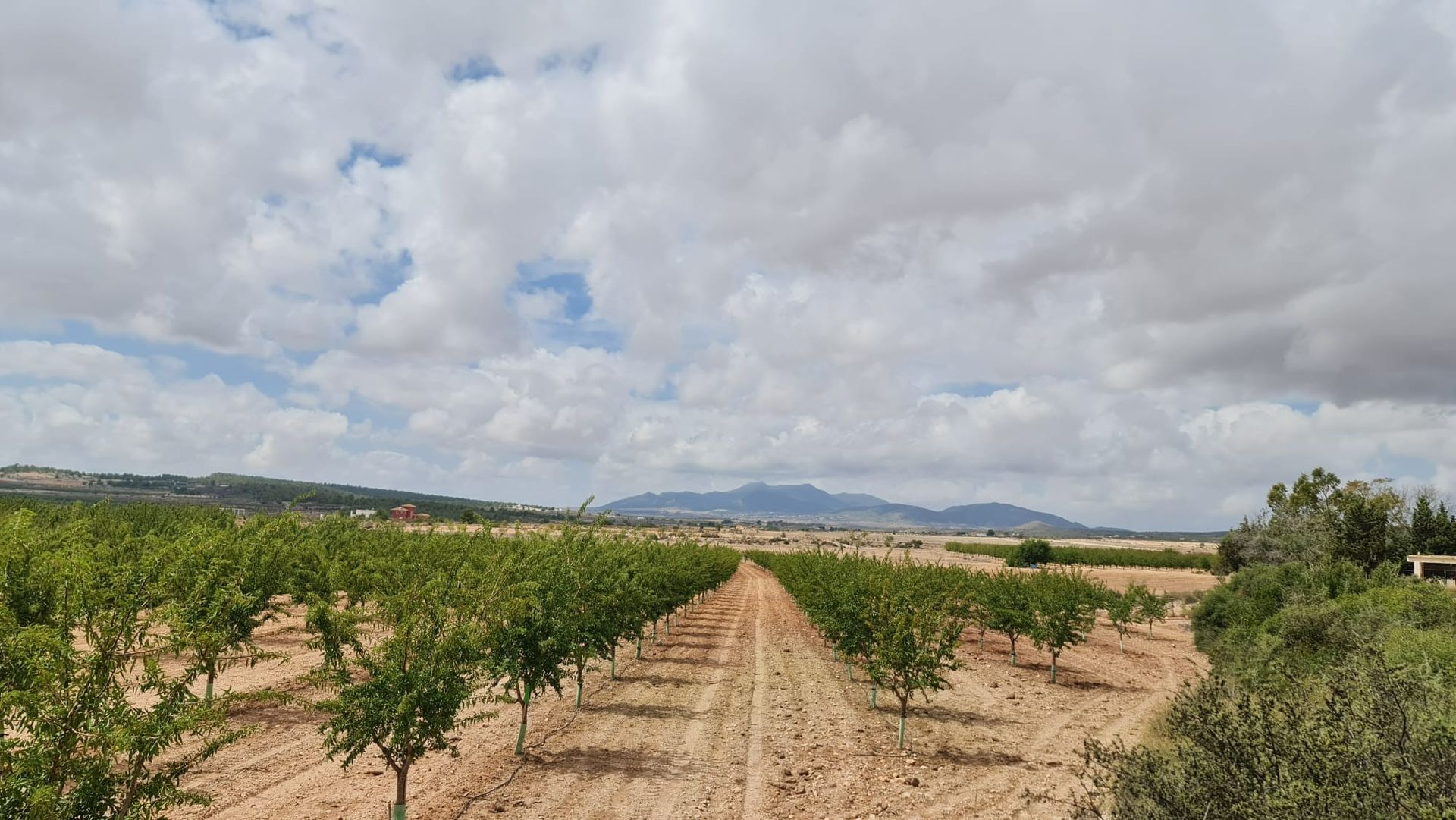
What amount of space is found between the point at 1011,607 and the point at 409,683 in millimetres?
29536

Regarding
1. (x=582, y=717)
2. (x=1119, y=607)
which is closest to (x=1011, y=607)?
(x=1119, y=607)

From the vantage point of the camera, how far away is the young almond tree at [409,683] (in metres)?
10.6

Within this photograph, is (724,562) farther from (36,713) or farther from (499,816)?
(36,713)

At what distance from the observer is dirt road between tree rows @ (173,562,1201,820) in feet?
46.3

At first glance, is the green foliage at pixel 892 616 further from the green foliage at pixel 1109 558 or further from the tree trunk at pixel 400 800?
the green foliage at pixel 1109 558

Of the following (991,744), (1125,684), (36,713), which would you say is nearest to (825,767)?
(991,744)

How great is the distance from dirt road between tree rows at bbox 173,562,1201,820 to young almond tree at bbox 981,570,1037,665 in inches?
96.2

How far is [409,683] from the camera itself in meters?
10.8

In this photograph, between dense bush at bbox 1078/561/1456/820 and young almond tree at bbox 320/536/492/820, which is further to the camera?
young almond tree at bbox 320/536/492/820

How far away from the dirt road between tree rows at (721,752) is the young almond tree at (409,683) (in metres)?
2.76

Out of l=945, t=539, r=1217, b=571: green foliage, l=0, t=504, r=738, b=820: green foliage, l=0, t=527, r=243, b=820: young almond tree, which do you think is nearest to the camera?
l=0, t=527, r=243, b=820: young almond tree

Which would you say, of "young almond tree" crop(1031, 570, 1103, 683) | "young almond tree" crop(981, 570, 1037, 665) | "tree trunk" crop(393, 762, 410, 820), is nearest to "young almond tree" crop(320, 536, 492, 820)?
"tree trunk" crop(393, 762, 410, 820)

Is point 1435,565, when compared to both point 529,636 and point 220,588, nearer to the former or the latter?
point 529,636

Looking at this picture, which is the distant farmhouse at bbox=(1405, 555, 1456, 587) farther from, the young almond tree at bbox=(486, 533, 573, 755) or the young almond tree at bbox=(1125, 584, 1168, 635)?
the young almond tree at bbox=(486, 533, 573, 755)
